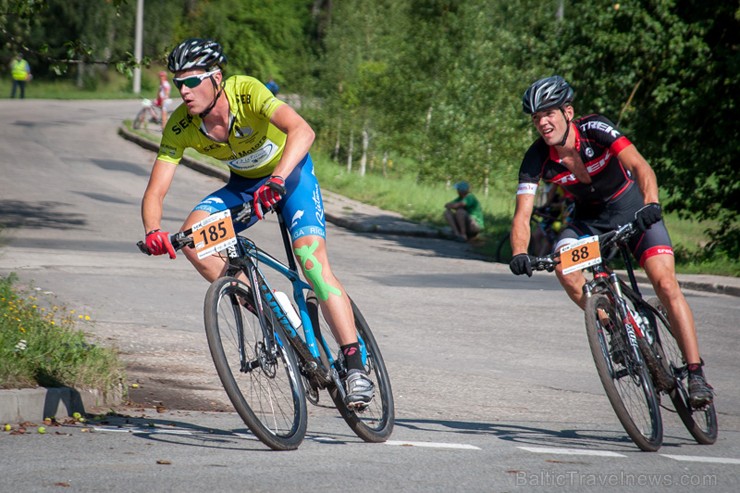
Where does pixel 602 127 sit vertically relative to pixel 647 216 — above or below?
above

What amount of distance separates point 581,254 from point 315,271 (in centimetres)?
146

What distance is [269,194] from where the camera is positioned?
5.22 m

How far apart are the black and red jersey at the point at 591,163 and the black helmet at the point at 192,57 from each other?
191 centimetres

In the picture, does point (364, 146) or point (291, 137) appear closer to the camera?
point (291, 137)

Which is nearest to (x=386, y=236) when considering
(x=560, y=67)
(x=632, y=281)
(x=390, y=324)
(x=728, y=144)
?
(x=560, y=67)

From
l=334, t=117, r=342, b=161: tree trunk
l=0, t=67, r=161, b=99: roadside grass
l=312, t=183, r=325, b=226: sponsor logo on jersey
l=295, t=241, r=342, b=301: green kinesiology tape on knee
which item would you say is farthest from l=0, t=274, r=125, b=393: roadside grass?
l=0, t=67, r=161, b=99: roadside grass

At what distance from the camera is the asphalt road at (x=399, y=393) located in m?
4.92

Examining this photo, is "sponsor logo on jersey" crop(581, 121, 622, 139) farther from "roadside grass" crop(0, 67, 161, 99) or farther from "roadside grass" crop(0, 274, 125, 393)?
"roadside grass" crop(0, 67, 161, 99)

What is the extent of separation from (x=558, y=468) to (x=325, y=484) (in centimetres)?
125

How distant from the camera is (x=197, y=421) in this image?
249 inches

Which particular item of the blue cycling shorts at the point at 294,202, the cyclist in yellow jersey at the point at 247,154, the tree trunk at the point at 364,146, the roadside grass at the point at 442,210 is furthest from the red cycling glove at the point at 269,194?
the tree trunk at the point at 364,146

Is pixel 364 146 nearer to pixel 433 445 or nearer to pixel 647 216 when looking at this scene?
pixel 647 216

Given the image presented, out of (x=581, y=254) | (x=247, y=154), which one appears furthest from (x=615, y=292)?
(x=247, y=154)

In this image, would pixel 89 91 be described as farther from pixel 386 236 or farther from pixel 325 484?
pixel 325 484
